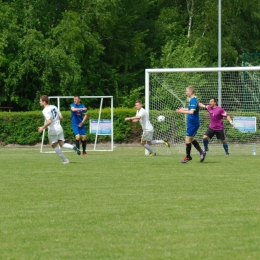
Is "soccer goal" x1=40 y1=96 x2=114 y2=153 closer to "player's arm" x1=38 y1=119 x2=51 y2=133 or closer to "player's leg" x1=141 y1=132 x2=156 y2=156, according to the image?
"player's leg" x1=141 y1=132 x2=156 y2=156

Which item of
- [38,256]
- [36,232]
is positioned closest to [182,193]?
[36,232]

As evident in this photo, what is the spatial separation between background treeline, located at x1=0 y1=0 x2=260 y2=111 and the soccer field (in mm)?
24026

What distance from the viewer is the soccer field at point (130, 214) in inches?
326

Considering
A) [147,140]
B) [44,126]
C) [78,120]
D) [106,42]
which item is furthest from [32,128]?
[44,126]

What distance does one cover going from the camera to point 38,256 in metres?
7.98

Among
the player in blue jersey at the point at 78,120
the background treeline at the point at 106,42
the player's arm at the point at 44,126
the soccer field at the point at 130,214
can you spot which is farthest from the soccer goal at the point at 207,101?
the background treeline at the point at 106,42

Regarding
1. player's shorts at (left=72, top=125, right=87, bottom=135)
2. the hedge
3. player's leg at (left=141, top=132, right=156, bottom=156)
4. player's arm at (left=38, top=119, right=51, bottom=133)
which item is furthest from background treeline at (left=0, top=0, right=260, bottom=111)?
player's arm at (left=38, top=119, right=51, bottom=133)

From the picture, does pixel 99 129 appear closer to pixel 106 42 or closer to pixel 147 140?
pixel 147 140

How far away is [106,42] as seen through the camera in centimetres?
4962

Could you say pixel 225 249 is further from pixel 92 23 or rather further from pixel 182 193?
pixel 92 23

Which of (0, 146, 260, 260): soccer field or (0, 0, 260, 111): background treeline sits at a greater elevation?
(0, 0, 260, 111): background treeline

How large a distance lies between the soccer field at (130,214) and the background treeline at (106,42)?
24.0 m

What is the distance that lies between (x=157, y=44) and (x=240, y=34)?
555 centimetres

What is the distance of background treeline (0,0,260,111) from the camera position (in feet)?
137
